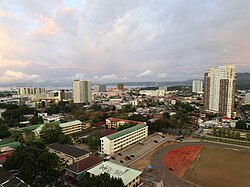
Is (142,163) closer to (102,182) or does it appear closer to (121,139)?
(121,139)

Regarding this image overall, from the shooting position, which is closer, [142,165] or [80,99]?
[142,165]

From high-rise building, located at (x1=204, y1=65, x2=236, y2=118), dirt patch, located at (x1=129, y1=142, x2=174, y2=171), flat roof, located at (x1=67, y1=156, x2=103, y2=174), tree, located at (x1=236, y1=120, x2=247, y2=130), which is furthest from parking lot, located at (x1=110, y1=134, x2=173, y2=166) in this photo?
high-rise building, located at (x1=204, y1=65, x2=236, y2=118)

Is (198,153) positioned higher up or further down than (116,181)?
further down

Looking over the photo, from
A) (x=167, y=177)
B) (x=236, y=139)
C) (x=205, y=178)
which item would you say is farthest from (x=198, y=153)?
(x=236, y=139)

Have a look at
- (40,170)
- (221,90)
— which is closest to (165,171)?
(40,170)

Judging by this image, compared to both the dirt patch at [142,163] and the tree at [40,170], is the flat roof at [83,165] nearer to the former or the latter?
the tree at [40,170]

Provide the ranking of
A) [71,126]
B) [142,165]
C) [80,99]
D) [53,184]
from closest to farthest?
1. [53,184]
2. [142,165]
3. [71,126]
4. [80,99]

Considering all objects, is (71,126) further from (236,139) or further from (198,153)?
(236,139)
